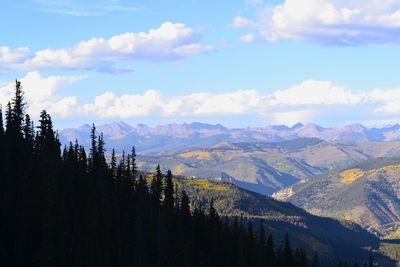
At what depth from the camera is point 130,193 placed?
143 meters

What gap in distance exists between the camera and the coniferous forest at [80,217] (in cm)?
9950

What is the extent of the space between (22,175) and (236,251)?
79733 mm

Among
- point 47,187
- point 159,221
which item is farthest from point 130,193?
point 47,187

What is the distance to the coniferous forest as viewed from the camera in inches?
3917

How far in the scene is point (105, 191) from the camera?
126125 millimetres

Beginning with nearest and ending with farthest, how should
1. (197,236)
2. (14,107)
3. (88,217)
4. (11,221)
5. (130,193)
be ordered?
(11,221), (88,217), (14,107), (130,193), (197,236)

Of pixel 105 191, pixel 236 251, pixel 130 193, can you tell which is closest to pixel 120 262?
pixel 105 191

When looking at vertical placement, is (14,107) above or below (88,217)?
above

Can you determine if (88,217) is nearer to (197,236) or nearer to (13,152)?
(13,152)

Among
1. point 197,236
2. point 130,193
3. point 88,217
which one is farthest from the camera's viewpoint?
point 197,236

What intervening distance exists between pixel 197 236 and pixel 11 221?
74018mm

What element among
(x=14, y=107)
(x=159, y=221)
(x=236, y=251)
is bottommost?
(x=236, y=251)

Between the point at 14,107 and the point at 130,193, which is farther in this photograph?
the point at 130,193

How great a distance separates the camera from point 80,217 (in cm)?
10812
